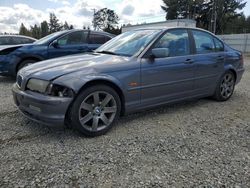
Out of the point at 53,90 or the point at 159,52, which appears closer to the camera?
the point at 53,90

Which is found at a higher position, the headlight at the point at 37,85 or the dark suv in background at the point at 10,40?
the dark suv in background at the point at 10,40

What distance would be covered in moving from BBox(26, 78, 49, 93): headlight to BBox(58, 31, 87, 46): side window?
429 cm

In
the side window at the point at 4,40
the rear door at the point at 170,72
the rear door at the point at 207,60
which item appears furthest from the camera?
the side window at the point at 4,40

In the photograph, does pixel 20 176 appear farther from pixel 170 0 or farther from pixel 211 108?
pixel 170 0

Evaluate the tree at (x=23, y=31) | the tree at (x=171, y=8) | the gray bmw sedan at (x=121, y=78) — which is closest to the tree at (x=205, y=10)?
the tree at (x=171, y=8)

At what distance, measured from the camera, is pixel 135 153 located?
2961 millimetres

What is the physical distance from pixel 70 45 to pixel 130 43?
381 centimetres

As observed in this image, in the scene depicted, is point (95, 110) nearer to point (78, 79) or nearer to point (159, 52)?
point (78, 79)

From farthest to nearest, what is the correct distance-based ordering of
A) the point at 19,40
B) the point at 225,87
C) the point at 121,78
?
the point at 19,40 < the point at 225,87 < the point at 121,78

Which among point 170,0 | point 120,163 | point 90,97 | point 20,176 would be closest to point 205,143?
point 120,163

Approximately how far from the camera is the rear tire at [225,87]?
5.13 meters

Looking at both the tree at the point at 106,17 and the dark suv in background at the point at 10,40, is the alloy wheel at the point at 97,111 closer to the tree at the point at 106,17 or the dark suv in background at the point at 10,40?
the dark suv in background at the point at 10,40

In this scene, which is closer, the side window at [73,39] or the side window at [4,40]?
the side window at [73,39]

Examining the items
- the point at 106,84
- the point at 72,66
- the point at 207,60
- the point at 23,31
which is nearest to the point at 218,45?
the point at 207,60
